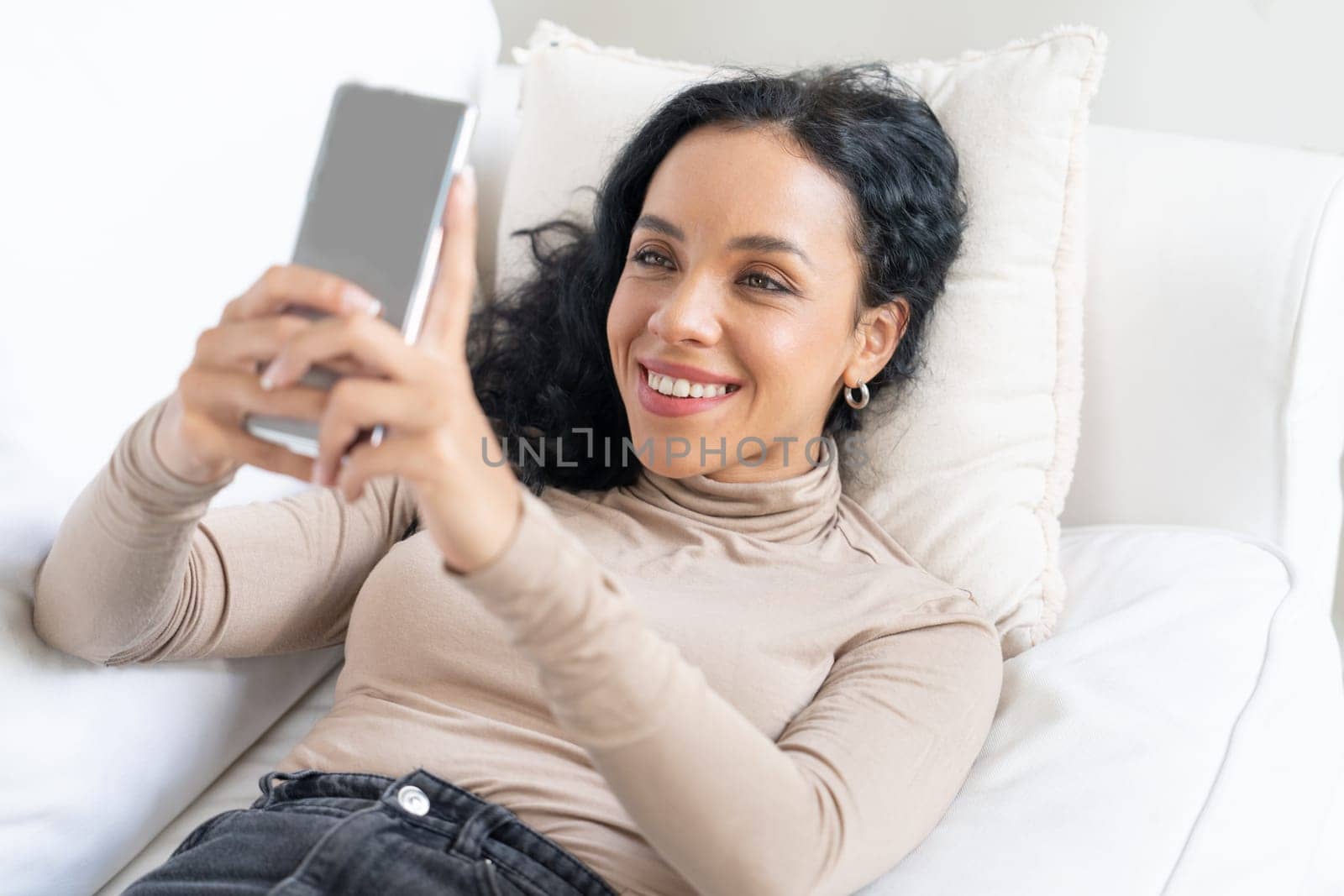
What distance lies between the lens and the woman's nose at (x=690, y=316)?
1104mm

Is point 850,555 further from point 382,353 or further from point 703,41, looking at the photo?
point 703,41

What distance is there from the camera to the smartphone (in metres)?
0.72

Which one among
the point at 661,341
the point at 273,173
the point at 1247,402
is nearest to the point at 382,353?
the point at 661,341

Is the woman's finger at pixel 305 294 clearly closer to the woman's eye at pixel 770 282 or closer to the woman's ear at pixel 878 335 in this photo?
the woman's eye at pixel 770 282

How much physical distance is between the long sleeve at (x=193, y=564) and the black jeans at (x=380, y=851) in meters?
0.17

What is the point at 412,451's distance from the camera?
678 mm

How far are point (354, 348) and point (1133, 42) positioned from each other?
140 cm

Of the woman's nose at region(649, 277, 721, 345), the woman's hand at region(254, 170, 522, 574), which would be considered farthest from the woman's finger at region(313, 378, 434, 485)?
the woman's nose at region(649, 277, 721, 345)

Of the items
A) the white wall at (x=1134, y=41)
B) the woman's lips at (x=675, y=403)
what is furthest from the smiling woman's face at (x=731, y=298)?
the white wall at (x=1134, y=41)

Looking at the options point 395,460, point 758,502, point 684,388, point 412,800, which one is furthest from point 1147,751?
point 395,460

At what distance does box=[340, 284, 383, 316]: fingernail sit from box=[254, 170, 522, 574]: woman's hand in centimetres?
2

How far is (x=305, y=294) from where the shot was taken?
0.70m

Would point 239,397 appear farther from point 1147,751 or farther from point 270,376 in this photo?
point 1147,751

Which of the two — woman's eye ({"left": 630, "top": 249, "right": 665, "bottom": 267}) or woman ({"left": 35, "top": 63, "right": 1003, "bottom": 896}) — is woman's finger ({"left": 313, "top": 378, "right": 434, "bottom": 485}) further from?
woman's eye ({"left": 630, "top": 249, "right": 665, "bottom": 267})
